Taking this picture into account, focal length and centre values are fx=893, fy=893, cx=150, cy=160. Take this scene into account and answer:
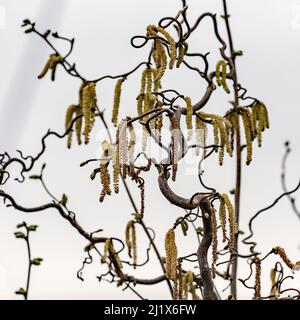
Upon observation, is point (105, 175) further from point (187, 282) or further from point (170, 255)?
point (187, 282)

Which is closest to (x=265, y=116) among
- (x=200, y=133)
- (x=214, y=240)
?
(x=200, y=133)

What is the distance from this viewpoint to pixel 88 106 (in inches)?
118

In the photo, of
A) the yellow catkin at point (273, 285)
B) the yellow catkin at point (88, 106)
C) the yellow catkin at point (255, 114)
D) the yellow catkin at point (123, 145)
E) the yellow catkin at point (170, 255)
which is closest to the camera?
the yellow catkin at point (88, 106)

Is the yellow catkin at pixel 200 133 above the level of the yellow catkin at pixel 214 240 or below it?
above

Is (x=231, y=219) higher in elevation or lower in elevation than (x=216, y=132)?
lower

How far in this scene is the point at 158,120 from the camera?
330 cm

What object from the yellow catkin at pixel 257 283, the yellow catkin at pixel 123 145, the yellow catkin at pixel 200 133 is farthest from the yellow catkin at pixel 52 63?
the yellow catkin at pixel 257 283

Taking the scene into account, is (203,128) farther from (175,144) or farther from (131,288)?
(131,288)

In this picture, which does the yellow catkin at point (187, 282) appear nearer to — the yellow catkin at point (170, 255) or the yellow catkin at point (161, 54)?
the yellow catkin at point (170, 255)

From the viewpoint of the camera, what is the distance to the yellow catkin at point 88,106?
9.74 ft

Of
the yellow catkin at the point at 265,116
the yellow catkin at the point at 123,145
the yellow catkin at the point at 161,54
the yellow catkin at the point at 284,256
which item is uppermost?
the yellow catkin at the point at 161,54

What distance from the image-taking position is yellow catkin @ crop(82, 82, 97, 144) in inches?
117

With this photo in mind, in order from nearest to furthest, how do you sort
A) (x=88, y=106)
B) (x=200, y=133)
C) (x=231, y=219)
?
(x=88, y=106) < (x=231, y=219) < (x=200, y=133)
